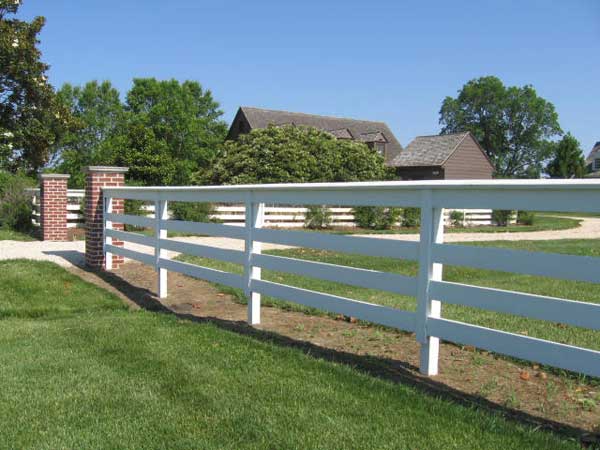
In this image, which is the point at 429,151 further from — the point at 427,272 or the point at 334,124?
the point at 427,272

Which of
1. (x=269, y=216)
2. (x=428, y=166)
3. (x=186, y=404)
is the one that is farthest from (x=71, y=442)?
(x=428, y=166)

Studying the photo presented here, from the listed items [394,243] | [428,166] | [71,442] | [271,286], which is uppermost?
[428,166]

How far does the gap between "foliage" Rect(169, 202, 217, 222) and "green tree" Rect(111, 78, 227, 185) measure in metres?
11.1

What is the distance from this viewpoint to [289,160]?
27.4 meters

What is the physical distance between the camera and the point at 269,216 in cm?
2134

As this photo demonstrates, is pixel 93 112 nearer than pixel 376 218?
No

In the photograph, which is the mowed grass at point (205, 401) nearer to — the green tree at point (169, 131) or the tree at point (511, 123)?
the green tree at point (169, 131)

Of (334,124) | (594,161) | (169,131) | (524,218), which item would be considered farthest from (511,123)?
(524,218)

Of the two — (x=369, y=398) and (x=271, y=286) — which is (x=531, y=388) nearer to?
(x=369, y=398)

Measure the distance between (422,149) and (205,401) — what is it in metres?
45.7

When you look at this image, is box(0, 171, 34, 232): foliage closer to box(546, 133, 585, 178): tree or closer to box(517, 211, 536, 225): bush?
box(517, 211, 536, 225): bush

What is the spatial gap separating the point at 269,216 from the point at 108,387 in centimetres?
1730

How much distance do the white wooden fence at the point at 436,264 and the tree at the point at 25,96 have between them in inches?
715

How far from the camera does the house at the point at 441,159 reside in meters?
45.9
